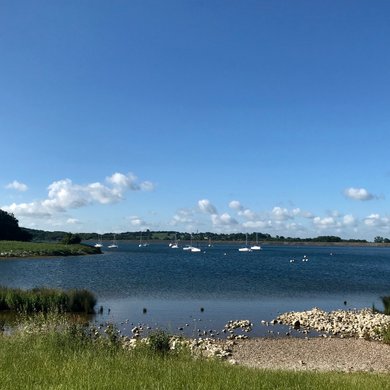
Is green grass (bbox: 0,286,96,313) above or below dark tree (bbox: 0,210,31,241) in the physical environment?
below

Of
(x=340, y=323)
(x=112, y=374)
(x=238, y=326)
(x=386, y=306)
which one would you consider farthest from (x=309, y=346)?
(x=112, y=374)

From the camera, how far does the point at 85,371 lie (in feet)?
29.4

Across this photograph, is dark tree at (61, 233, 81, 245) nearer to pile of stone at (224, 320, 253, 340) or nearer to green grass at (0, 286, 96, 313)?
green grass at (0, 286, 96, 313)

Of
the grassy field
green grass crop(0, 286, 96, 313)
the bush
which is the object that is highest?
the grassy field

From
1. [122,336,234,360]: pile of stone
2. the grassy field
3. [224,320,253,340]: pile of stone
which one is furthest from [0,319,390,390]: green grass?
the grassy field

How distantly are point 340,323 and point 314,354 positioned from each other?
972 centimetres

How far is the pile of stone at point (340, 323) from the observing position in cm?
2892

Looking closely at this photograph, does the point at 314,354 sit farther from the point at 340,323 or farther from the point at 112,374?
the point at 112,374

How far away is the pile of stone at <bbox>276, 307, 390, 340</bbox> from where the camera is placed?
1139 inches

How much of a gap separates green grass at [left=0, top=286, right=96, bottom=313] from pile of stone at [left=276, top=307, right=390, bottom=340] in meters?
14.8

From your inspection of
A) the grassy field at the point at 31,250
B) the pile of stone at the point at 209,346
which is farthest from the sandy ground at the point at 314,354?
the grassy field at the point at 31,250

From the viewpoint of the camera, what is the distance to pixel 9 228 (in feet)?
536

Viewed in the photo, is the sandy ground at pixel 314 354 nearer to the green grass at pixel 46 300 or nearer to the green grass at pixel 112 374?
the green grass at pixel 112 374

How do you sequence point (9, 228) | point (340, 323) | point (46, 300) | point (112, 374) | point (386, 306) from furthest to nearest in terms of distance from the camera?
point (9, 228) < point (386, 306) < point (46, 300) < point (340, 323) < point (112, 374)
